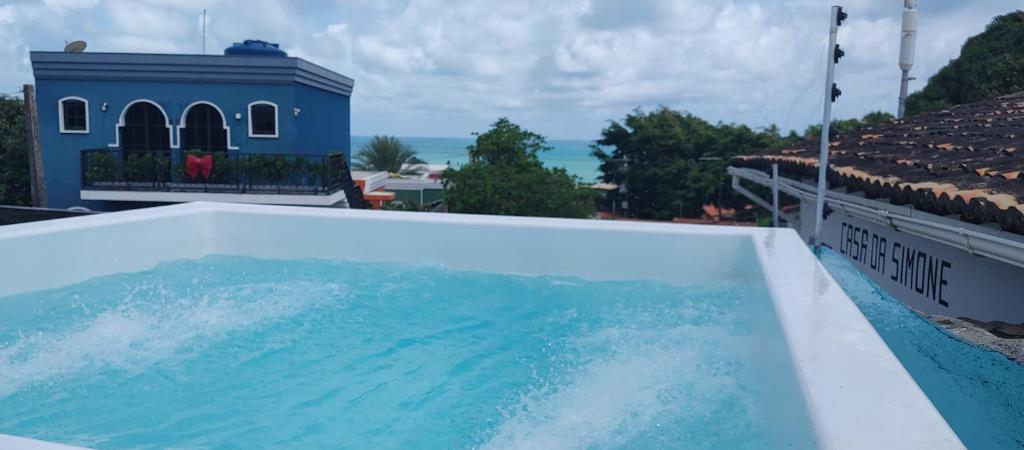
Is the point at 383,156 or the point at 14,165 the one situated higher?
the point at 383,156

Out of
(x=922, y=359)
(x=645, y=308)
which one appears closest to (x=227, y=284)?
(x=645, y=308)

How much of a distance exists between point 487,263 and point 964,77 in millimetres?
19400

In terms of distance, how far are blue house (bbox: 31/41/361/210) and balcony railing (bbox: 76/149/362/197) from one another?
0.02 metres

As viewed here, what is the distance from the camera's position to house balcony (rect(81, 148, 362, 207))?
14.7 meters

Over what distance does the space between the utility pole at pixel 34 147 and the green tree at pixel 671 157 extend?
19.1 metres

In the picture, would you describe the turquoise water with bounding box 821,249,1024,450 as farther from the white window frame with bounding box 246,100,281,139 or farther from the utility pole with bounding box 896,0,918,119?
the white window frame with bounding box 246,100,281,139

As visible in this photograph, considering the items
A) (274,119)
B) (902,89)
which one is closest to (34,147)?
(274,119)

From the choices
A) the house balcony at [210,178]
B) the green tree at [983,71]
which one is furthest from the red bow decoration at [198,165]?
the green tree at [983,71]

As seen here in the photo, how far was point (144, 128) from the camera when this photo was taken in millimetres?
16000

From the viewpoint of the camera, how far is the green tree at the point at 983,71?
20.5 m

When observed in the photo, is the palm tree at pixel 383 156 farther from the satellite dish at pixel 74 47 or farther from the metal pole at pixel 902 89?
the metal pole at pixel 902 89

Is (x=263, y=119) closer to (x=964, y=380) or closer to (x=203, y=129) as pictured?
(x=203, y=129)

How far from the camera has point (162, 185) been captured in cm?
1499

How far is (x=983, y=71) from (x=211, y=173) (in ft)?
62.5
